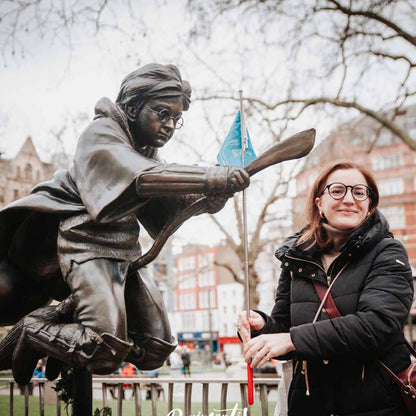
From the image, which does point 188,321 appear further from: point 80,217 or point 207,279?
point 80,217

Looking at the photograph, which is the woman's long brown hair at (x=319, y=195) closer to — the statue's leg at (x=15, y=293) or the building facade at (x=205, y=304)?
the statue's leg at (x=15, y=293)

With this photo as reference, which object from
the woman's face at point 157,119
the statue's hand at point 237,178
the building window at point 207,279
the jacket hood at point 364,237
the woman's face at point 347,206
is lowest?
the building window at point 207,279

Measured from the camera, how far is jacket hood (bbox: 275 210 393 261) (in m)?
2.05

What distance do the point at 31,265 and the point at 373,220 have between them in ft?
6.04

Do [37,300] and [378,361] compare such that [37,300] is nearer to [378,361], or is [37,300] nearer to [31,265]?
[31,265]

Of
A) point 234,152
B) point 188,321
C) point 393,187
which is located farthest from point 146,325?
point 188,321

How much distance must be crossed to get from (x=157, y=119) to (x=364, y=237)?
1256mm

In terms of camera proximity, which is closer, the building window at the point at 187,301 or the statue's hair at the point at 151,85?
the statue's hair at the point at 151,85

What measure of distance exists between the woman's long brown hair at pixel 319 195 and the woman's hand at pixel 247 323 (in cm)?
42

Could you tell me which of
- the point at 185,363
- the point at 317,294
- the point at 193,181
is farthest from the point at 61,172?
the point at 185,363

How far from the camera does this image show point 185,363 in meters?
22.0

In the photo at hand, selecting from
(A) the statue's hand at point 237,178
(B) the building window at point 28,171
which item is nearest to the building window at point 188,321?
(B) the building window at point 28,171

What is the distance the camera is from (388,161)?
148ft

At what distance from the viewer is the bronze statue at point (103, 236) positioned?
2.28 meters
